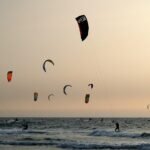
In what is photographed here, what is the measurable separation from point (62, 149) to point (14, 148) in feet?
9.82

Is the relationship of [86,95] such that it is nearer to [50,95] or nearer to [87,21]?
[50,95]

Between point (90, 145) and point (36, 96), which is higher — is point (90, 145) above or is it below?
below

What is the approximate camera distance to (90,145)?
3164 cm

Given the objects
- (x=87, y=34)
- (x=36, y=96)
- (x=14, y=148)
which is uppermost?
(x=87, y=34)

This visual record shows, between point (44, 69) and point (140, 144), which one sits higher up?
point (44, 69)

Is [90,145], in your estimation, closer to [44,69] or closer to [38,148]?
[38,148]

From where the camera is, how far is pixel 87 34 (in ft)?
61.7

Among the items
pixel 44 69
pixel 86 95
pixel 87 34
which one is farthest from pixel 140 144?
pixel 87 34

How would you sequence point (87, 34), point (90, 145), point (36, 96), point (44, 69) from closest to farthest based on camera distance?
point (87, 34)
point (44, 69)
point (36, 96)
point (90, 145)

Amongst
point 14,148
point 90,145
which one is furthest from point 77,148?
point 14,148

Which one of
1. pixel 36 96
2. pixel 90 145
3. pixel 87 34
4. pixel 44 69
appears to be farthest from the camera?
pixel 90 145

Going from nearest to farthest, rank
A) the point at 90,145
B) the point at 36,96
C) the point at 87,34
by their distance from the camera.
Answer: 1. the point at 87,34
2. the point at 36,96
3. the point at 90,145

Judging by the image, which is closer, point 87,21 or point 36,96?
point 87,21

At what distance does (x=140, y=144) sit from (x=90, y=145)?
336 centimetres
